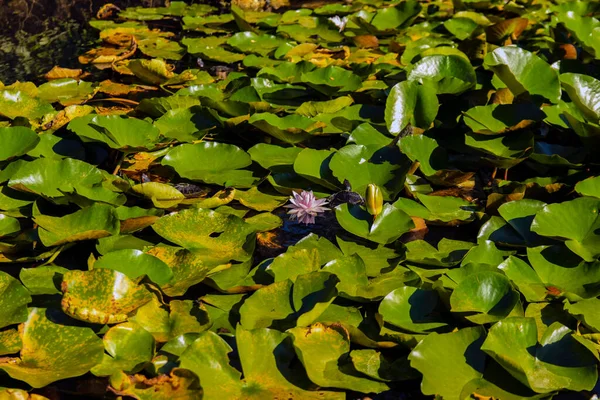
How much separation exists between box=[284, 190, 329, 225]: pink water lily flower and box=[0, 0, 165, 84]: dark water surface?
208 centimetres

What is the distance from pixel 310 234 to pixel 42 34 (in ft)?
11.0

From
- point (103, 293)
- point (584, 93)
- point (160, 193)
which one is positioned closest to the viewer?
point (103, 293)

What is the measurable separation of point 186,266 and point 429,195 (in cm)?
98

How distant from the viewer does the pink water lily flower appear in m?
2.28

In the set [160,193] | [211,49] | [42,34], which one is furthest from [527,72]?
[42,34]

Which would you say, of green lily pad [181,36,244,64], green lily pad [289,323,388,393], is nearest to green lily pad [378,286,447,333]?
green lily pad [289,323,388,393]

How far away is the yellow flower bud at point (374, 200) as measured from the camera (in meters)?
2.09

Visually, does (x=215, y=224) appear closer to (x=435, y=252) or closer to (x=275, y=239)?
(x=275, y=239)

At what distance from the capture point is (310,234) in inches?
83.0

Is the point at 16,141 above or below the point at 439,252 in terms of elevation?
above

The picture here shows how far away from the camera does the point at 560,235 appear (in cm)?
201

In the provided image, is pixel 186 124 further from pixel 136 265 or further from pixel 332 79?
pixel 136 265

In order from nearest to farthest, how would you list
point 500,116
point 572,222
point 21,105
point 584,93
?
point 572,222, point 584,93, point 500,116, point 21,105

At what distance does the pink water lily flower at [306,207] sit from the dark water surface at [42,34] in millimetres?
2081
